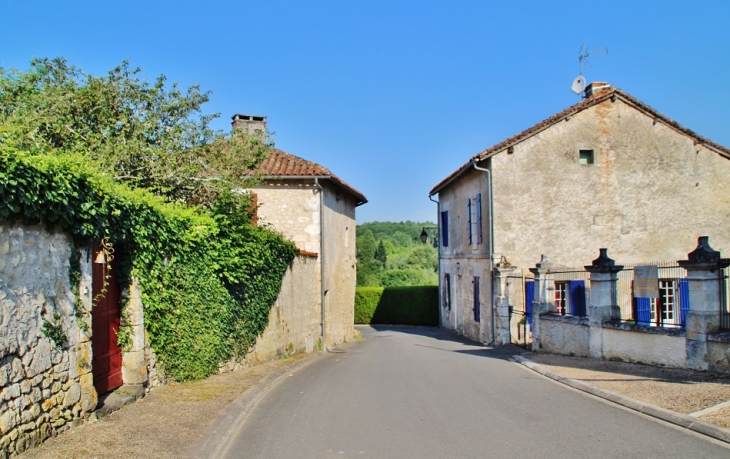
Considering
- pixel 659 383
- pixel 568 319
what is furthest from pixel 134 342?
pixel 568 319

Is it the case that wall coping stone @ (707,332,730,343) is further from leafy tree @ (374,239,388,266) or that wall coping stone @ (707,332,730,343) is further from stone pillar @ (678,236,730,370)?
leafy tree @ (374,239,388,266)

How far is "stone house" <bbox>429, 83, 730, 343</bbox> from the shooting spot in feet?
66.5

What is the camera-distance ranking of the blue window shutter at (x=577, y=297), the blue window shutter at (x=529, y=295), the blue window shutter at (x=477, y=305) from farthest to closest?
the blue window shutter at (x=477, y=305)
the blue window shutter at (x=529, y=295)
the blue window shutter at (x=577, y=297)

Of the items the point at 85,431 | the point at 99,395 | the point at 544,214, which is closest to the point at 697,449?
the point at 85,431

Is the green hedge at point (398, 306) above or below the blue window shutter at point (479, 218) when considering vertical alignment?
below

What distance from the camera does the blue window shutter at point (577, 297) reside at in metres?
18.7

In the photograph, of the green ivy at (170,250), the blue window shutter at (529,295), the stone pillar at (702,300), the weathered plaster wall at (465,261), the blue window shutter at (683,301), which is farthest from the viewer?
the weathered plaster wall at (465,261)

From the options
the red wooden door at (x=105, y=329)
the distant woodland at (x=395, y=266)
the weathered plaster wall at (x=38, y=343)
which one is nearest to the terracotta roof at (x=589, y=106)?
the red wooden door at (x=105, y=329)

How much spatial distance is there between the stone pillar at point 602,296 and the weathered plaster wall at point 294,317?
7.25 metres

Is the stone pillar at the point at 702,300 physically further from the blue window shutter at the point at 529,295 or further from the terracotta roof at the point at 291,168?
the terracotta roof at the point at 291,168

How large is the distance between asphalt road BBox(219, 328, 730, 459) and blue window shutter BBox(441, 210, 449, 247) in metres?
16.4

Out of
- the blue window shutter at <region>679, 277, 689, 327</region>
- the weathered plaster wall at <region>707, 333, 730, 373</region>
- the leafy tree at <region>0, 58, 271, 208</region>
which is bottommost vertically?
the weathered plaster wall at <region>707, 333, 730, 373</region>

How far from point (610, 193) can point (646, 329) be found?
10.5 m

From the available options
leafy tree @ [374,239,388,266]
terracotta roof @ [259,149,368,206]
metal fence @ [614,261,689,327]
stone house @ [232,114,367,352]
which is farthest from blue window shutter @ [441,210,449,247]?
leafy tree @ [374,239,388,266]
